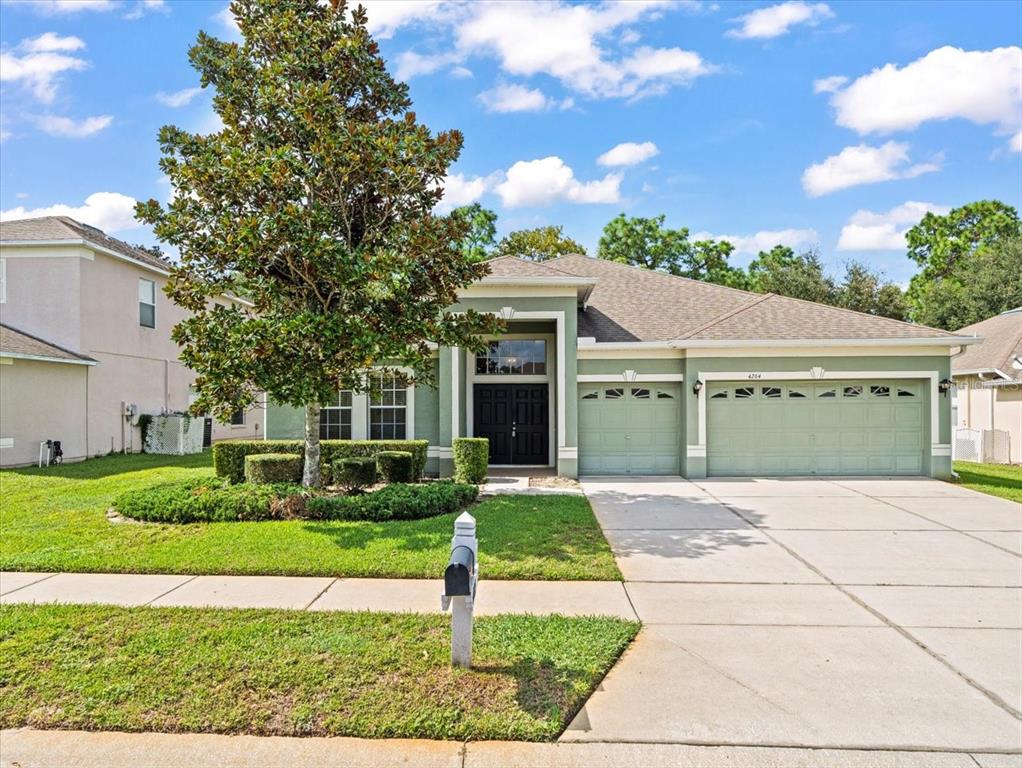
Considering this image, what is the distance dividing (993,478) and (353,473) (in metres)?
14.1

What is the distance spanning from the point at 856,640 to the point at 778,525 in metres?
4.08

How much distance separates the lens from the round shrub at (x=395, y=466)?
11070mm

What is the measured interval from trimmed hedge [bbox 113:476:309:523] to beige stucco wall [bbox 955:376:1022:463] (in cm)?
1922

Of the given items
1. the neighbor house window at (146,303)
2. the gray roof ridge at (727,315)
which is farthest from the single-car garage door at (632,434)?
the neighbor house window at (146,303)

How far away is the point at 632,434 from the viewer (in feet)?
44.3

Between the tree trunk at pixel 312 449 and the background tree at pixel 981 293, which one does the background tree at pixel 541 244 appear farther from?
the tree trunk at pixel 312 449

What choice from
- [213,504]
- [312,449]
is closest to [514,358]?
[312,449]

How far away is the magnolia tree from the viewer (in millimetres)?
8242

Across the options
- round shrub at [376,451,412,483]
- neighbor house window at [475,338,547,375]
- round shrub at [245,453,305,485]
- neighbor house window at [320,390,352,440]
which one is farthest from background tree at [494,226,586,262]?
round shrub at [245,453,305,485]

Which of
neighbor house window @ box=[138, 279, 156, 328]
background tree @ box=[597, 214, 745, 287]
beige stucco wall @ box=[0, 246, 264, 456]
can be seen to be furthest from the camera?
background tree @ box=[597, 214, 745, 287]

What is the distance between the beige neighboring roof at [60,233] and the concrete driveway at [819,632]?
14.4 metres

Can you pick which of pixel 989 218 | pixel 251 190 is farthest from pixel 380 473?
pixel 989 218

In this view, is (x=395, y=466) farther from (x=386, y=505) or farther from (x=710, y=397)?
(x=710, y=397)

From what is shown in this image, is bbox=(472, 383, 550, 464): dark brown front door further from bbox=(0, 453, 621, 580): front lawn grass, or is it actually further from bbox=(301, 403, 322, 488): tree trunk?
bbox=(301, 403, 322, 488): tree trunk
